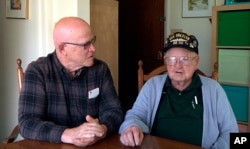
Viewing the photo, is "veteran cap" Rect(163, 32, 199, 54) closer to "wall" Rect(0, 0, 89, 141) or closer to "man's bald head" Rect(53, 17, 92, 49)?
"man's bald head" Rect(53, 17, 92, 49)

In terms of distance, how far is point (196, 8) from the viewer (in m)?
4.11

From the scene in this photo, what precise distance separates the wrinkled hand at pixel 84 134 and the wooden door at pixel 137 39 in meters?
2.96

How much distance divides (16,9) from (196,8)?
2.20 meters

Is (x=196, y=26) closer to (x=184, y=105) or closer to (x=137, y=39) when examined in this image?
(x=137, y=39)

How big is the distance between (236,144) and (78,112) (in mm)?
985

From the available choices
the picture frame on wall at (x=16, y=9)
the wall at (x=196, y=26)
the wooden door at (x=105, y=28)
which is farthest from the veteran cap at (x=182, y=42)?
the wall at (x=196, y=26)

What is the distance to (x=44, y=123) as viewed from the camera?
1463 mm

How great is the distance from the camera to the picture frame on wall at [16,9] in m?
2.81

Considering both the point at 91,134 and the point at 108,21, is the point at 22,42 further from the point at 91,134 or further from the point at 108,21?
the point at 91,134

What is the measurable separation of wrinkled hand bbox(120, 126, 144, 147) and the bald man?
93mm

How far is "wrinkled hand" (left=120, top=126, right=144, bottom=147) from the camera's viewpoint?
137 cm

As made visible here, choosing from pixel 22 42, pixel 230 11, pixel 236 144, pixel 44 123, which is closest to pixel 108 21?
pixel 22 42

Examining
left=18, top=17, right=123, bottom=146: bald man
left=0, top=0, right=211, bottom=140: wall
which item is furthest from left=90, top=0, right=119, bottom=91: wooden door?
left=18, top=17, right=123, bottom=146: bald man

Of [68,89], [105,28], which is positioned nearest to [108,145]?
[68,89]
